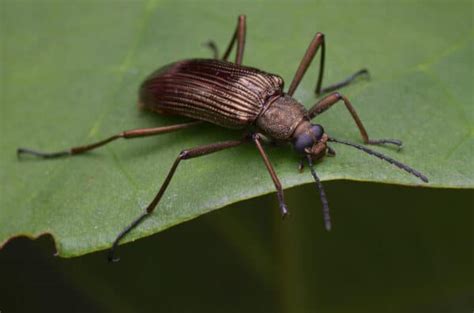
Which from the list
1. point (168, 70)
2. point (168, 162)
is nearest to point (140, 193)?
point (168, 162)

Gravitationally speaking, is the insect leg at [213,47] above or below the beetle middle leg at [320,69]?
below

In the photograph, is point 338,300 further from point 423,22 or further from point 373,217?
point 423,22

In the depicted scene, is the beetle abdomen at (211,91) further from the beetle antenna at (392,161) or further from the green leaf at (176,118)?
A: the beetle antenna at (392,161)

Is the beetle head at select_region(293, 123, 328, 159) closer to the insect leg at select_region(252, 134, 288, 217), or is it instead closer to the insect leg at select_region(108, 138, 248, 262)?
the insect leg at select_region(252, 134, 288, 217)

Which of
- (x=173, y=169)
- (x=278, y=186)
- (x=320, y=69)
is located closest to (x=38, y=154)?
(x=173, y=169)

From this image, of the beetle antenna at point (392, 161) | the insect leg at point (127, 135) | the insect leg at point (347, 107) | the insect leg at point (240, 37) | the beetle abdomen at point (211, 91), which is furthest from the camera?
the insect leg at point (240, 37)

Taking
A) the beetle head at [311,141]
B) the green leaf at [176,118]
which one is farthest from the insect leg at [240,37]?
the beetle head at [311,141]
